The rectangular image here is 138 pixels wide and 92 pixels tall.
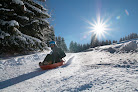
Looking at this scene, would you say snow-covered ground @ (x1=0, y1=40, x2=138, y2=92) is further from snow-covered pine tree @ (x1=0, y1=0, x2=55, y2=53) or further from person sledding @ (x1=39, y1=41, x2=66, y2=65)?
snow-covered pine tree @ (x1=0, y1=0, x2=55, y2=53)

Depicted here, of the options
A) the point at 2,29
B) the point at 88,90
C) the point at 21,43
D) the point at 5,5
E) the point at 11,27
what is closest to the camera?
the point at 88,90

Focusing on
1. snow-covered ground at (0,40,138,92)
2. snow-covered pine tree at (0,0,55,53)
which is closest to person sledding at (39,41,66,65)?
snow-covered ground at (0,40,138,92)

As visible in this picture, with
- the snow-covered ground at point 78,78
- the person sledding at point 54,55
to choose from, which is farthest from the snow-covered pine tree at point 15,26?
the person sledding at point 54,55

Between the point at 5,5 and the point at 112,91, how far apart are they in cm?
697

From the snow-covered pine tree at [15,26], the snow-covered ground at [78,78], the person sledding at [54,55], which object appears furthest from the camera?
the snow-covered pine tree at [15,26]

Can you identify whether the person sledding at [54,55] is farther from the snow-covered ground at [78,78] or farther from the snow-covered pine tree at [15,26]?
the snow-covered pine tree at [15,26]

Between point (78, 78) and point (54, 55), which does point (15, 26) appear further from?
point (78, 78)

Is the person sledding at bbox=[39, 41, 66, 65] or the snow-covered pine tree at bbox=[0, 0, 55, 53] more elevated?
the snow-covered pine tree at bbox=[0, 0, 55, 53]

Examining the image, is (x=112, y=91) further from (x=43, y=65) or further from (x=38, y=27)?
(x=38, y=27)

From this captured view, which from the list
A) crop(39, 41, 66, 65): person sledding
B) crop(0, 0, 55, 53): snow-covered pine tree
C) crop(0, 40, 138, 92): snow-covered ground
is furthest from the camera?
crop(0, 0, 55, 53): snow-covered pine tree

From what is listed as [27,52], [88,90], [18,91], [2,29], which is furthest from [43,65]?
[27,52]

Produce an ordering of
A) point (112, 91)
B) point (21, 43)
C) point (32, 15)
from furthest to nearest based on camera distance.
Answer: point (32, 15) < point (21, 43) < point (112, 91)

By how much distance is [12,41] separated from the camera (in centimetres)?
520

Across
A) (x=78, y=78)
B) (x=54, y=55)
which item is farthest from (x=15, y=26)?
(x=78, y=78)
